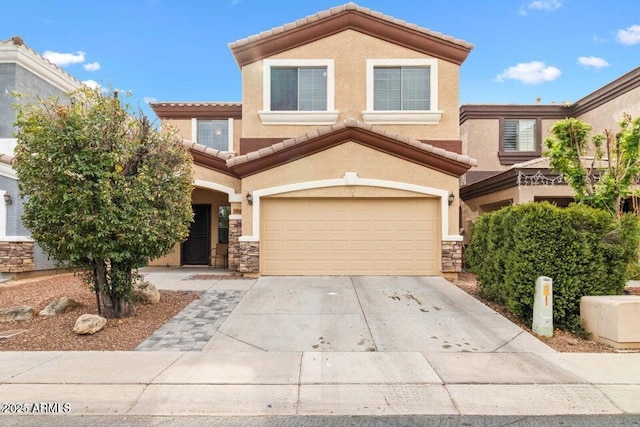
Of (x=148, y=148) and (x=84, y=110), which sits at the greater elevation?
(x=84, y=110)

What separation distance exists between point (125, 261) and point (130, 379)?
118 inches

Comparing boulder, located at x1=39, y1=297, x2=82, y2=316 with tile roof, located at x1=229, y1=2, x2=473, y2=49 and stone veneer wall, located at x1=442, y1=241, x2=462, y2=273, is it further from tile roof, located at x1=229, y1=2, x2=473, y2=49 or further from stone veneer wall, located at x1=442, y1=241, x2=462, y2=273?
tile roof, located at x1=229, y1=2, x2=473, y2=49

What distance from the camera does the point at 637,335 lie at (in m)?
6.16

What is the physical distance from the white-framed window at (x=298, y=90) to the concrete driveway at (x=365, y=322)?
599cm

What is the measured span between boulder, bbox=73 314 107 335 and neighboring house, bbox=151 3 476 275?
493cm

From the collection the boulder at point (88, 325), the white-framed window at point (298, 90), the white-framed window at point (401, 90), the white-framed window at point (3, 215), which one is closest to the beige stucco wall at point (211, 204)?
the white-framed window at point (298, 90)

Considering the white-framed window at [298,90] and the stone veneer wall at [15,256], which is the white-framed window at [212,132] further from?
the stone veneer wall at [15,256]

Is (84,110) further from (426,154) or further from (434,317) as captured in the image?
(426,154)

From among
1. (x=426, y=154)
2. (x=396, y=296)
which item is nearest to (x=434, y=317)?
(x=396, y=296)

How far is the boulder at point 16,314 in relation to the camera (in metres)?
7.50

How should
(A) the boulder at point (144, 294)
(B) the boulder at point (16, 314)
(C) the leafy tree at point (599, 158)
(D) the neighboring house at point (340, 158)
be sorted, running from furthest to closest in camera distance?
(D) the neighboring house at point (340, 158) → (C) the leafy tree at point (599, 158) → (A) the boulder at point (144, 294) → (B) the boulder at point (16, 314)

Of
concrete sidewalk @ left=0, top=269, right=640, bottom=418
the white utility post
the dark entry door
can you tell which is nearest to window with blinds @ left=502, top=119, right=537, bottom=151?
concrete sidewalk @ left=0, top=269, right=640, bottom=418

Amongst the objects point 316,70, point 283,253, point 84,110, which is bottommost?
point 283,253

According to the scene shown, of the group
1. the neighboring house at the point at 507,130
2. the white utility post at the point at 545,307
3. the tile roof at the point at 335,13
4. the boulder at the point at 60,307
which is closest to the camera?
the white utility post at the point at 545,307
